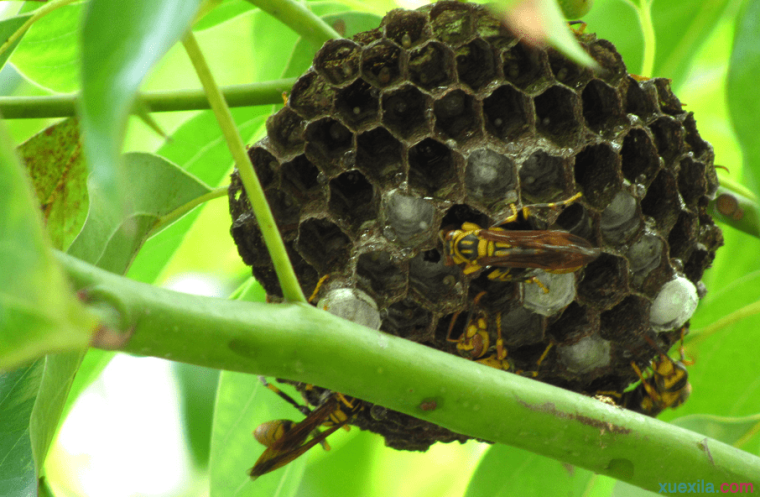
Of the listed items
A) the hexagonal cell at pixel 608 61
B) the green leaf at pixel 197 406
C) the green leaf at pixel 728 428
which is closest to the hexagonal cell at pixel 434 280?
the hexagonal cell at pixel 608 61

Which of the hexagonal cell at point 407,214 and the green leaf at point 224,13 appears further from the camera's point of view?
the green leaf at point 224,13

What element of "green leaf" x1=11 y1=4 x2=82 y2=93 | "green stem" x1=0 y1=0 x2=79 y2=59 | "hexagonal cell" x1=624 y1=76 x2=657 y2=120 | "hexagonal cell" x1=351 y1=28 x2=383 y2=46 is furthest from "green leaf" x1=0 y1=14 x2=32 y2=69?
"hexagonal cell" x1=624 y1=76 x2=657 y2=120

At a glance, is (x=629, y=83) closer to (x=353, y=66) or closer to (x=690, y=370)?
(x=353, y=66)

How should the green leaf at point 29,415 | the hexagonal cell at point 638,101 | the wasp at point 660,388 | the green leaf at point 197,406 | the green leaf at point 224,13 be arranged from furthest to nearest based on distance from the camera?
the green leaf at point 197,406, the green leaf at point 224,13, the wasp at point 660,388, the hexagonal cell at point 638,101, the green leaf at point 29,415

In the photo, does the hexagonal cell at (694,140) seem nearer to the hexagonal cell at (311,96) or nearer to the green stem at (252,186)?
the hexagonal cell at (311,96)

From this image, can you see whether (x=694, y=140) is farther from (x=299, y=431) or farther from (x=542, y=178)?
(x=299, y=431)

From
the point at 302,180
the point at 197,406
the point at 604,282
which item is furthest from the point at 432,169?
the point at 197,406

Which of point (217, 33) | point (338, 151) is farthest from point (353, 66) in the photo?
point (217, 33)

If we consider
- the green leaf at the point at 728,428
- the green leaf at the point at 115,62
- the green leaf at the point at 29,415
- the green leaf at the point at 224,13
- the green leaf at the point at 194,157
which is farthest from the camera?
the green leaf at the point at 224,13
